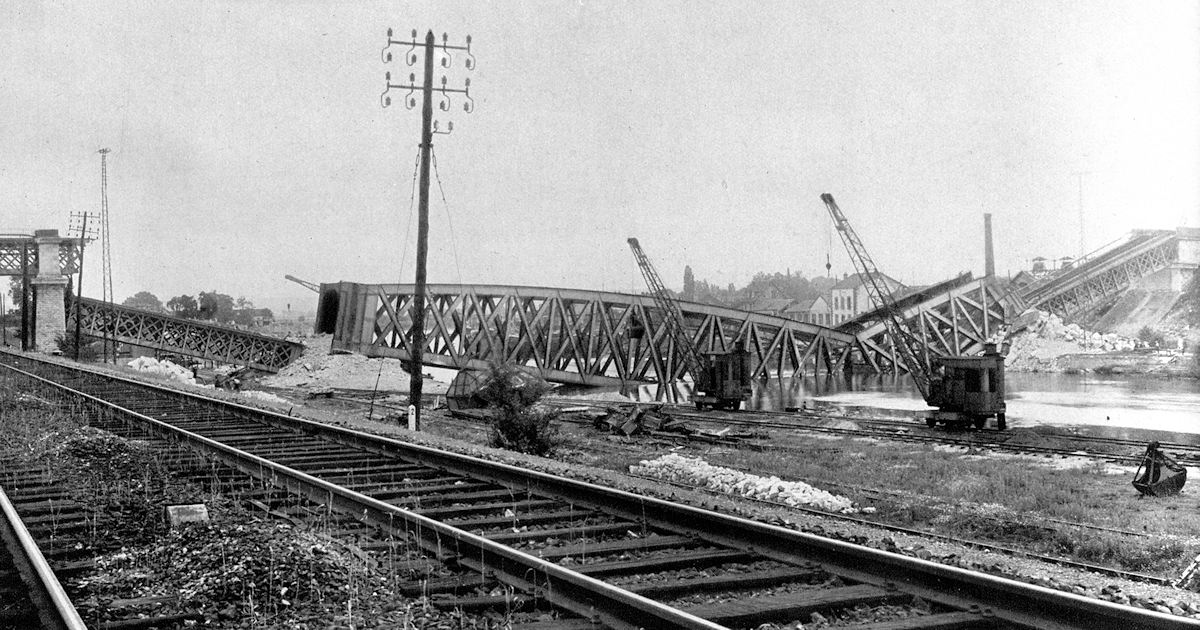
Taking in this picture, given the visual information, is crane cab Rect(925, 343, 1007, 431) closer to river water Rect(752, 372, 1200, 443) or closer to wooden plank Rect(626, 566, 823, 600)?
river water Rect(752, 372, 1200, 443)

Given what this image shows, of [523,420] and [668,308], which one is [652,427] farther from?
[668,308]

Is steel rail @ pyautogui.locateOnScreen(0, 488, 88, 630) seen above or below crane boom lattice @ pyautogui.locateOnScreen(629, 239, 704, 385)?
below

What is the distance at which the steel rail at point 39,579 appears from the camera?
4457 millimetres

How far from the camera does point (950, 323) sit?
5419cm

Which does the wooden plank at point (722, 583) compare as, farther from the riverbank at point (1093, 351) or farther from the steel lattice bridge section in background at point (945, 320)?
the riverbank at point (1093, 351)

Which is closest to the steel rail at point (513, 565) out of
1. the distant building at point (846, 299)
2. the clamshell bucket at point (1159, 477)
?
the clamshell bucket at point (1159, 477)

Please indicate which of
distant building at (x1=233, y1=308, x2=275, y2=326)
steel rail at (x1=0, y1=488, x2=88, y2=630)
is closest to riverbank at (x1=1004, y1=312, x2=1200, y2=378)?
steel rail at (x1=0, y1=488, x2=88, y2=630)

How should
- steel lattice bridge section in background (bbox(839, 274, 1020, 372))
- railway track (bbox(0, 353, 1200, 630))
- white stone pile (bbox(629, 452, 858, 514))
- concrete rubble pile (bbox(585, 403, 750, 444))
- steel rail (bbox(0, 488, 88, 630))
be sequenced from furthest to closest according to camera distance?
steel lattice bridge section in background (bbox(839, 274, 1020, 372)) → concrete rubble pile (bbox(585, 403, 750, 444)) → white stone pile (bbox(629, 452, 858, 514)) → railway track (bbox(0, 353, 1200, 630)) → steel rail (bbox(0, 488, 88, 630))

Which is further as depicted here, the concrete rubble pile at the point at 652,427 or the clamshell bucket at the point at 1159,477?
the concrete rubble pile at the point at 652,427

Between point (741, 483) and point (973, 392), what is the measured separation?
13486mm

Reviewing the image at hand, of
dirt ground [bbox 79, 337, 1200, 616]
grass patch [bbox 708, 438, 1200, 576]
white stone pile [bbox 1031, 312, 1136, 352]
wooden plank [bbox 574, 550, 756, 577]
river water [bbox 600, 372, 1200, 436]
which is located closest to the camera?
wooden plank [bbox 574, 550, 756, 577]

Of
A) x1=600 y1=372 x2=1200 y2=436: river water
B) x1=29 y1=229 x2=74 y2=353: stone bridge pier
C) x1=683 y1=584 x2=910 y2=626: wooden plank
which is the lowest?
x1=600 y1=372 x2=1200 y2=436: river water

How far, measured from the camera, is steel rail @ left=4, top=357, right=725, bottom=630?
450 centimetres

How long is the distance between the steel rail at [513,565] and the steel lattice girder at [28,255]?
52.2 meters
